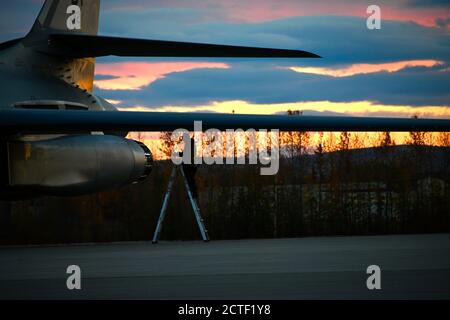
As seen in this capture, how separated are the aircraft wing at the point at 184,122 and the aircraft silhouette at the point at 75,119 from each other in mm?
15

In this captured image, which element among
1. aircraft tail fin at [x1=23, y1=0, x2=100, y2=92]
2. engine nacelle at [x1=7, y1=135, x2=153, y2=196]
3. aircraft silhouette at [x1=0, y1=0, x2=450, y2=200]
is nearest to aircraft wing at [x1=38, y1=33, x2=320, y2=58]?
aircraft silhouette at [x1=0, y1=0, x2=450, y2=200]

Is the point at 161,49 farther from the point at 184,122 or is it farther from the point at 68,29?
the point at 184,122

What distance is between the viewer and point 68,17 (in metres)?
19.7

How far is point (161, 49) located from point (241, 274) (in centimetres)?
803

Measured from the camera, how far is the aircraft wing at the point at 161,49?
55.4 ft

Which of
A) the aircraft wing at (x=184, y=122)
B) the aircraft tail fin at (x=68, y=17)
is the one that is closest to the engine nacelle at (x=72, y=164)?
the aircraft wing at (x=184, y=122)

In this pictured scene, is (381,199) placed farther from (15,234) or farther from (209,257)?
(209,257)

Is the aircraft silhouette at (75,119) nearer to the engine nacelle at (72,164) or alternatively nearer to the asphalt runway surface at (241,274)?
the engine nacelle at (72,164)

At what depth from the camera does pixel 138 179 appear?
18.8 metres

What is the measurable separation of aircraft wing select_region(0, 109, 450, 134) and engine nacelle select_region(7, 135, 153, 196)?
179 centimetres

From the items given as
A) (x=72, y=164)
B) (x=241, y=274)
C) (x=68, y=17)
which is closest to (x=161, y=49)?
(x=72, y=164)

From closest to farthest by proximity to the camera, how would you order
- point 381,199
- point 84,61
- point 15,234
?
point 84,61 < point 15,234 < point 381,199

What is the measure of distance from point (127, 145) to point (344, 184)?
25.9 metres
